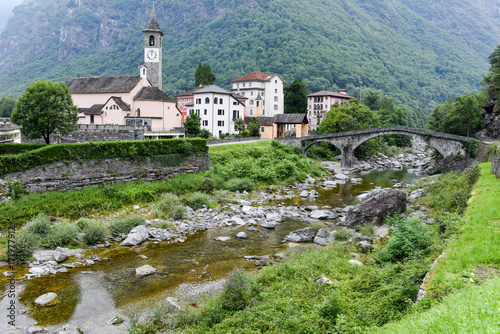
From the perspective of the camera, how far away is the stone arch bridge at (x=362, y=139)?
4650 centimetres

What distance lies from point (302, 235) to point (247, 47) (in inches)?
4969

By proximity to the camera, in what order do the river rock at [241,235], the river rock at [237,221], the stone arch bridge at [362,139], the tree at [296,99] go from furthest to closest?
the tree at [296,99], the stone arch bridge at [362,139], the river rock at [237,221], the river rock at [241,235]

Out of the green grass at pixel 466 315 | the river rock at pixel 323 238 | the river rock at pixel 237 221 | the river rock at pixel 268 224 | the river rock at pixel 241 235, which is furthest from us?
the river rock at pixel 237 221

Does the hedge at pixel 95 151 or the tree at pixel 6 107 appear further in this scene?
the tree at pixel 6 107

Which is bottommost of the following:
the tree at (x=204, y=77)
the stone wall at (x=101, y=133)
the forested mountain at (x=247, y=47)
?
the stone wall at (x=101, y=133)

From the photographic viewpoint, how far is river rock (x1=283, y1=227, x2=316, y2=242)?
65.3ft

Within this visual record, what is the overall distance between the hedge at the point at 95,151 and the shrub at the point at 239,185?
4.97 metres

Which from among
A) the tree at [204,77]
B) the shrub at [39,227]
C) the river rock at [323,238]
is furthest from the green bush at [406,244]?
Answer: the tree at [204,77]

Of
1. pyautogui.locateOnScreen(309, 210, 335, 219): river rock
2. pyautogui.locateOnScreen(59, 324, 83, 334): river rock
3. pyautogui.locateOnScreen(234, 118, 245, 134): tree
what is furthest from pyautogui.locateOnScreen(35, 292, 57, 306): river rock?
pyautogui.locateOnScreen(234, 118, 245, 134): tree

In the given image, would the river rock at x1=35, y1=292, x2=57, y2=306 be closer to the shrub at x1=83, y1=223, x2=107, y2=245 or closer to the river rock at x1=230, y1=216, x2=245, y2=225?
the shrub at x1=83, y1=223, x2=107, y2=245

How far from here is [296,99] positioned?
8294 cm

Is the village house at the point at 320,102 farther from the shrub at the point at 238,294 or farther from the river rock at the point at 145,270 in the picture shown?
the shrub at the point at 238,294

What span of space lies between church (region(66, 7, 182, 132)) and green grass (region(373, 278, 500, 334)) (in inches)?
1883

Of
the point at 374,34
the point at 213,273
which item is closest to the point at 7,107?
the point at 213,273
